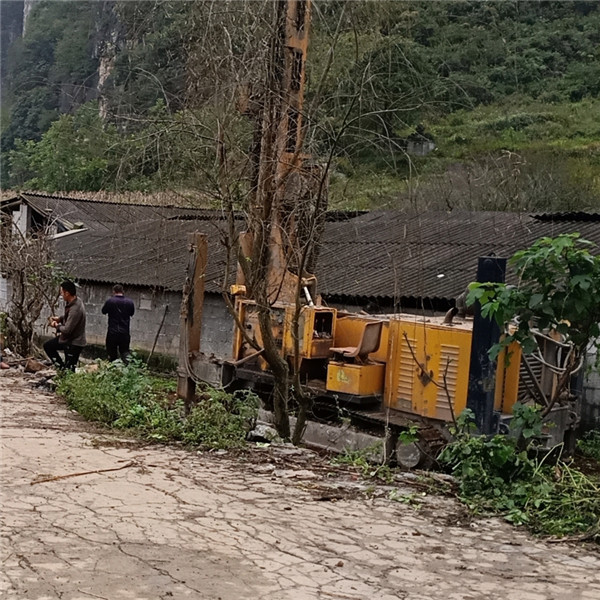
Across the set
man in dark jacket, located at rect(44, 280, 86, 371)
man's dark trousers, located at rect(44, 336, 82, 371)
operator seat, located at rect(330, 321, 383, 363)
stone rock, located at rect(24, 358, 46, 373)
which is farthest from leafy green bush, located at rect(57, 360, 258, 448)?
stone rock, located at rect(24, 358, 46, 373)

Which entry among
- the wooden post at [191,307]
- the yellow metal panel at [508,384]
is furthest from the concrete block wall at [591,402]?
the wooden post at [191,307]

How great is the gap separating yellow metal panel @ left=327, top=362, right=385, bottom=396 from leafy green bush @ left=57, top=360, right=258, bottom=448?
933 millimetres

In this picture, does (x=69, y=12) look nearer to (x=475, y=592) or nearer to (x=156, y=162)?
(x=156, y=162)

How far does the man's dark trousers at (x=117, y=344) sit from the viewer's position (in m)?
13.4

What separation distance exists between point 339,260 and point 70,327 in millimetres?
6608

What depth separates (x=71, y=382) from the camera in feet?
34.7

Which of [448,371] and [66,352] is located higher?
[448,371]

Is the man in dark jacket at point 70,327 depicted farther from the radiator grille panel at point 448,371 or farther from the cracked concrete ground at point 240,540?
the radiator grille panel at point 448,371

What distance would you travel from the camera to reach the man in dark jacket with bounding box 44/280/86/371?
11.7 meters

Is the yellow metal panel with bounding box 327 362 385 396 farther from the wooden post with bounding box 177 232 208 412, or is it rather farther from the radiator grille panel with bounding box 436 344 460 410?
the wooden post with bounding box 177 232 208 412

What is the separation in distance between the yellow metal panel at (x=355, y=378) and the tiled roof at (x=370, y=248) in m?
2.48

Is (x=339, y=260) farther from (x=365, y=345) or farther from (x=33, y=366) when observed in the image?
(x=365, y=345)

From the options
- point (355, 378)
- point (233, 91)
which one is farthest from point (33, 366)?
point (233, 91)

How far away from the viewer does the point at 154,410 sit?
9062 millimetres
